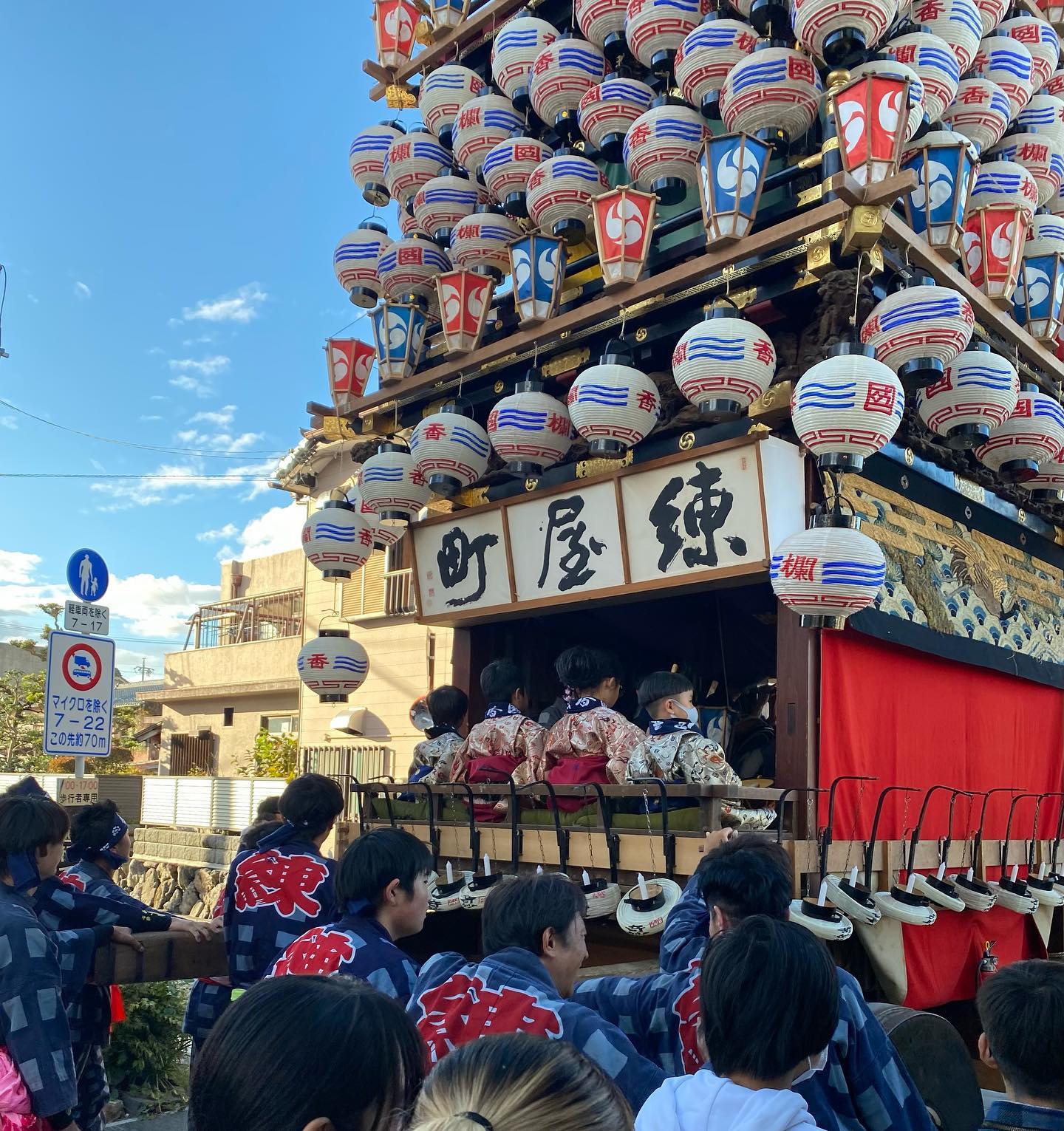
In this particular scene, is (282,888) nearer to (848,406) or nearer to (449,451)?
(848,406)

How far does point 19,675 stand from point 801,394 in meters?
28.3

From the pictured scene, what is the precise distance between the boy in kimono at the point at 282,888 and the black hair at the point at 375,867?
885 millimetres

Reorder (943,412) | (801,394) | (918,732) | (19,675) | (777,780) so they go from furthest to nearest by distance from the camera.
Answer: (19,675), (918,732), (943,412), (777,780), (801,394)

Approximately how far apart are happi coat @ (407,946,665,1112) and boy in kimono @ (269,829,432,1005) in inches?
14.7

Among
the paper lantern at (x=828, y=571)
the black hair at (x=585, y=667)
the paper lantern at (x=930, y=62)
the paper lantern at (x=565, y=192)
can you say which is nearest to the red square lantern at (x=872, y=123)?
the paper lantern at (x=930, y=62)

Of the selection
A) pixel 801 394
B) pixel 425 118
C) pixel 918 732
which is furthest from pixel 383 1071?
pixel 425 118

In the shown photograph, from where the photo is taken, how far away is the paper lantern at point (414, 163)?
27.4ft

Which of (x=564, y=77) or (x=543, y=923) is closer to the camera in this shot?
(x=543, y=923)

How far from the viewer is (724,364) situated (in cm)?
563

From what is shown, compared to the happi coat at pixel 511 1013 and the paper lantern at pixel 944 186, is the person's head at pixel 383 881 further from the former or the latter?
the paper lantern at pixel 944 186

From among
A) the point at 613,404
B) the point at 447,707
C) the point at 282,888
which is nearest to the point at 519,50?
the point at 613,404

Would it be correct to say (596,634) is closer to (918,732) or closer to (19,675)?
(918,732)

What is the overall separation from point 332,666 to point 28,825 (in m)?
4.73

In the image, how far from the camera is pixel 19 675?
28625 millimetres
